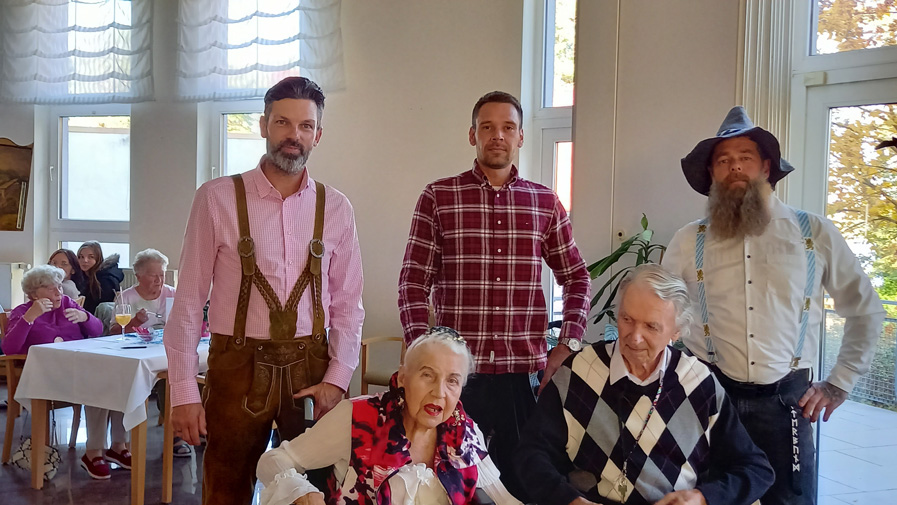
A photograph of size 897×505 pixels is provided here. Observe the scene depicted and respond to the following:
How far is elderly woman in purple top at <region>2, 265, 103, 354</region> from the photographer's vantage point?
4.25 meters

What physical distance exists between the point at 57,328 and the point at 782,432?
155 inches

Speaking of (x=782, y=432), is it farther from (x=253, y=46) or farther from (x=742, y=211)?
(x=253, y=46)

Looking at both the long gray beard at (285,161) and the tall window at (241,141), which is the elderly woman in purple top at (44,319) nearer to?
the tall window at (241,141)

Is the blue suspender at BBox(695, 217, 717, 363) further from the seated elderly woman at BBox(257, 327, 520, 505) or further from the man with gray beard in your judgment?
the man with gray beard

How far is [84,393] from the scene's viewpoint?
370 centimetres

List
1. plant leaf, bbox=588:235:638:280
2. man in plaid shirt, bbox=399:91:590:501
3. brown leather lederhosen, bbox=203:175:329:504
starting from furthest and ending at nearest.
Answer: plant leaf, bbox=588:235:638:280 < man in plaid shirt, bbox=399:91:590:501 < brown leather lederhosen, bbox=203:175:329:504

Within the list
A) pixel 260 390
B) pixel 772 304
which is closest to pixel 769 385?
pixel 772 304

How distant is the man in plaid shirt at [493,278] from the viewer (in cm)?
226

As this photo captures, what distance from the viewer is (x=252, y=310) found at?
81.0 inches

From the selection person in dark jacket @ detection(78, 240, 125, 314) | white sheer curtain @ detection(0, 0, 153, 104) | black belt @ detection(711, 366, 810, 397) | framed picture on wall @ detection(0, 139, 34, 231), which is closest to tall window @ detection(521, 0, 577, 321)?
black belt @ detection(711, 366, 810, 397)

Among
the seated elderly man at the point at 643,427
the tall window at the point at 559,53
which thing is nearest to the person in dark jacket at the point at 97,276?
the tall window at the point at 559,53

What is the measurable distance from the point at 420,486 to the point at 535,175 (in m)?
3.31

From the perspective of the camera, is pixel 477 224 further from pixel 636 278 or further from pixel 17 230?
pixel 17 230

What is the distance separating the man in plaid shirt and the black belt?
45cm
